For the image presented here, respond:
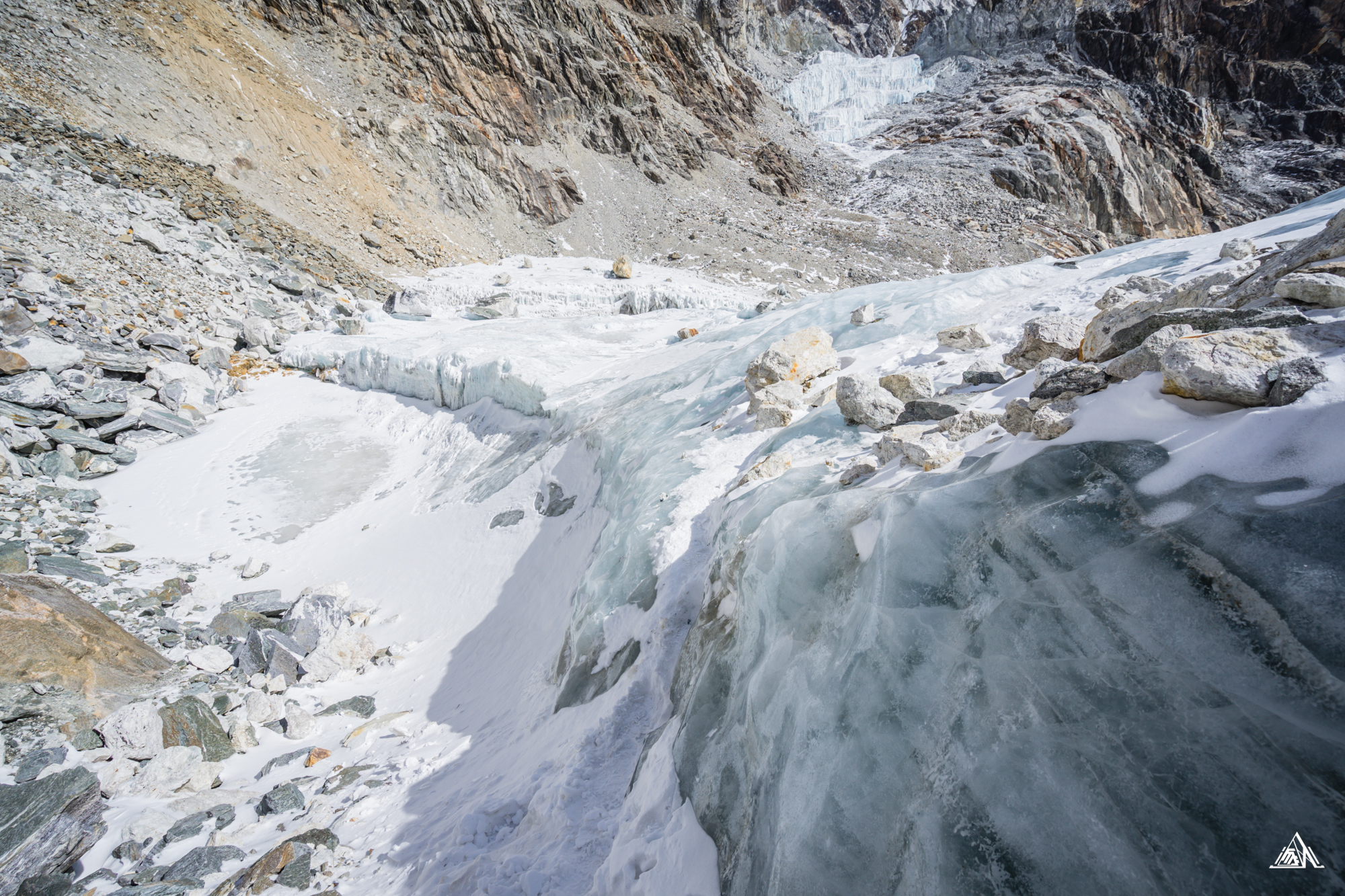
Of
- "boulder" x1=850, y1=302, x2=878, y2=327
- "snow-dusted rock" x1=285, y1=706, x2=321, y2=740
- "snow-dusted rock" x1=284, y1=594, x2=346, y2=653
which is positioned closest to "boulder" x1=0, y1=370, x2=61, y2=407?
"snow-dusted rock" x1=284, y1=594, x2=346, y2=653

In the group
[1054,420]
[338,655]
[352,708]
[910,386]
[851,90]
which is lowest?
[352,708]

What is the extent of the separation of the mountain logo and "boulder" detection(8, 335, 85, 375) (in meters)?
15.4

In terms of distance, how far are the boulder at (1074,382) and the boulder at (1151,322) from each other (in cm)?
27

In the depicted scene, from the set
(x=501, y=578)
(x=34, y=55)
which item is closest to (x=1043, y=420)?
(x=501, y=578)

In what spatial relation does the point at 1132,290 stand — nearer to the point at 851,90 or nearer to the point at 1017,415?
the point at 1017,415

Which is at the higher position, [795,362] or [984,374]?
[795,362]

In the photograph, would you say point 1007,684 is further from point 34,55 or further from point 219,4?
point 219,4

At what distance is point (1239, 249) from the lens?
4.95 metres

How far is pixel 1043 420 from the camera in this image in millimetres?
2154

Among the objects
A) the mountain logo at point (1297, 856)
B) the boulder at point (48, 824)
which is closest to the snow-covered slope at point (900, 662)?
the mountain logo at point (1297, 856)

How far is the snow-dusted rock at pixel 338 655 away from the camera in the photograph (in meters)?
6.08

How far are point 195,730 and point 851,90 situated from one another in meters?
71.0

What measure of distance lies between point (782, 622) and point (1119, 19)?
7503 cm

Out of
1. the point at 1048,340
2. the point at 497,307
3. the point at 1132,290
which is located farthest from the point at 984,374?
the point at 497,307
